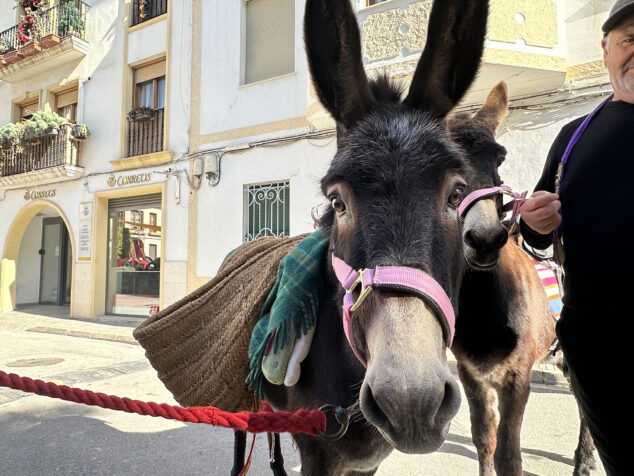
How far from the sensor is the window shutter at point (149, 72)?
10914 mm

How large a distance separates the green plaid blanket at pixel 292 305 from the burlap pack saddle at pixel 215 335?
0.12 metres

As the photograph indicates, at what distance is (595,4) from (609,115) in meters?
6.53

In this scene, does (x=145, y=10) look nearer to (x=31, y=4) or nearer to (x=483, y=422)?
(x=31, y=4)

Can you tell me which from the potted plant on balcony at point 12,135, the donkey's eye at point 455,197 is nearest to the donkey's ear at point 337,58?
the donkey's eye at point 455,197

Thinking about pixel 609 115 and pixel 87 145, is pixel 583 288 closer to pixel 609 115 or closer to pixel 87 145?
pixel 609 115

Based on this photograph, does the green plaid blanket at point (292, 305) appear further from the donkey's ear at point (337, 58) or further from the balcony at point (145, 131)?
the balcony at point (145, 131)

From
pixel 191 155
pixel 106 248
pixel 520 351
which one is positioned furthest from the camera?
pixel 106 248

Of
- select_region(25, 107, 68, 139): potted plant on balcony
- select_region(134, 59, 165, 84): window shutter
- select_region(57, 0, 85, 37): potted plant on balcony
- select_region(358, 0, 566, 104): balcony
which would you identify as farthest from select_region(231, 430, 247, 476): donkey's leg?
select_region(57, 0, 85, 37): potted plant on balcony

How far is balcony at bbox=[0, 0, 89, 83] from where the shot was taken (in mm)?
11930

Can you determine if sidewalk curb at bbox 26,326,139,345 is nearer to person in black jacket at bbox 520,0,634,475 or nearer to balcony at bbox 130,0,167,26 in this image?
person in black jacket at bbox 520,0,634,475

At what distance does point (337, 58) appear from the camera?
53.9 inches

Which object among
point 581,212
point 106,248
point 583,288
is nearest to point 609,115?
point 581,212

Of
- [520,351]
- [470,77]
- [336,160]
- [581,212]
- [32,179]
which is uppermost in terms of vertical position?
[32,179]

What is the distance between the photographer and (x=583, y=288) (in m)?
1.31
